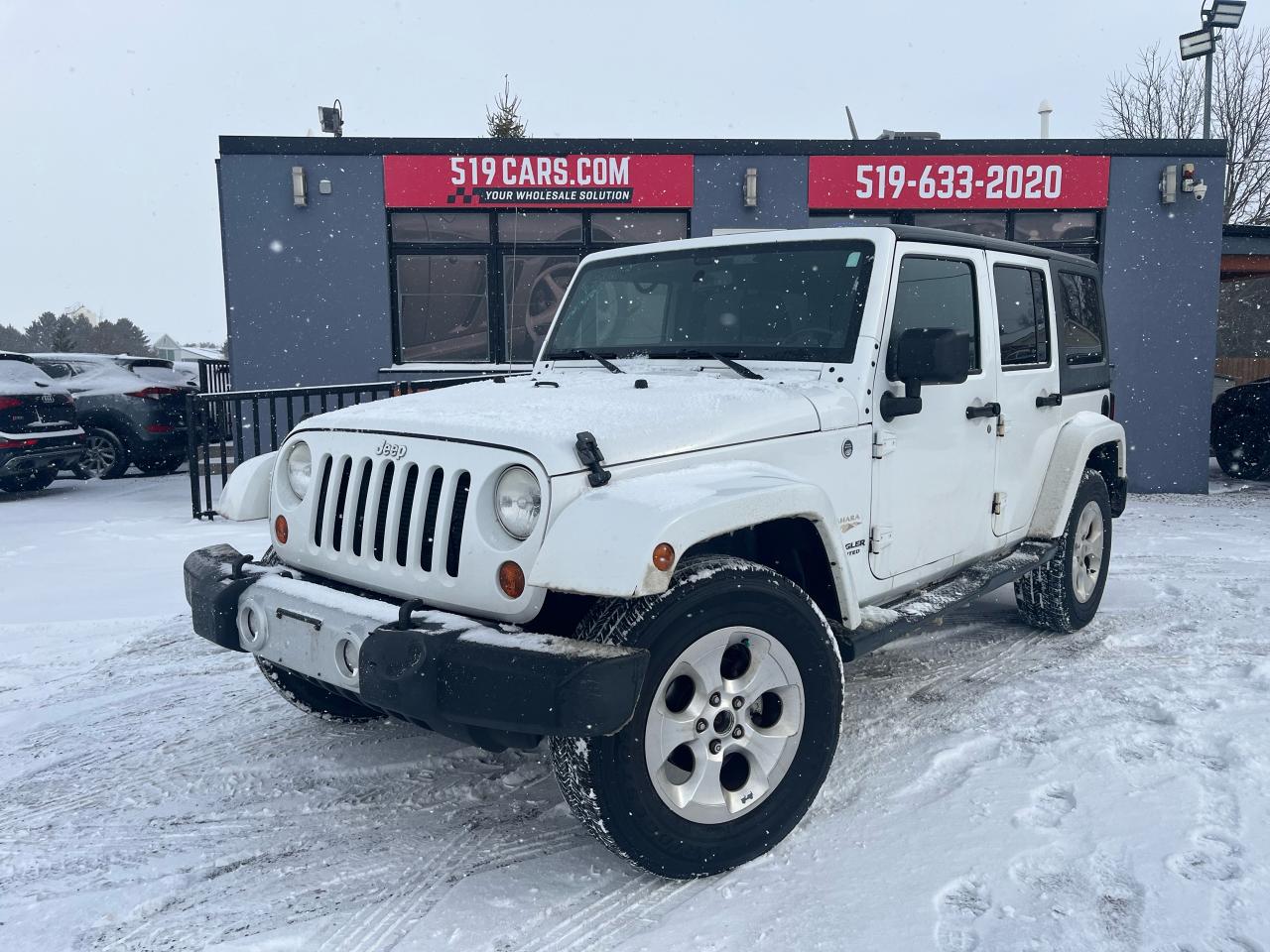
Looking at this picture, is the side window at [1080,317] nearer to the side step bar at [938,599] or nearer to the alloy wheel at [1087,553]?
the alloy wheel at [1087,553]

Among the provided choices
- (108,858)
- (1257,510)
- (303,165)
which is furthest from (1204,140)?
(108,858)

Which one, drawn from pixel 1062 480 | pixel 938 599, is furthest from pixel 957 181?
pixel 938 599

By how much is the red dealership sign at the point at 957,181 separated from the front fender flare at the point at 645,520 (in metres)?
8.78

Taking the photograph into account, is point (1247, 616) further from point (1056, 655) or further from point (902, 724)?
point (902, 724)

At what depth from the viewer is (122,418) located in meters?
12.4

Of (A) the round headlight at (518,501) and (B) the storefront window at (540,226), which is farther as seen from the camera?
(B) the storefront window at (540,226)

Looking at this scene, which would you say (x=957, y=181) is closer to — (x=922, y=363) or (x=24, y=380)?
(x=922, y=363)

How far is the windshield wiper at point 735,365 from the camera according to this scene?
343 centimetres

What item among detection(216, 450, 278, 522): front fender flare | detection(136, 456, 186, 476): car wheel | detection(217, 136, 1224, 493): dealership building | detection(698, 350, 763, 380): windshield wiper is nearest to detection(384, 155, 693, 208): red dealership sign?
detection(217, 136, 1224, 493): dealership building

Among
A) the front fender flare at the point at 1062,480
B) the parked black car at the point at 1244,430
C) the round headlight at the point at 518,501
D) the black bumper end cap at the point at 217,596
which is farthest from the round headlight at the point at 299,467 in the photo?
the parked black car at the point at 1244,430

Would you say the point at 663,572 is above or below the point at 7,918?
above

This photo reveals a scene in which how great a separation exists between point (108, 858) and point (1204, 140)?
1200cm

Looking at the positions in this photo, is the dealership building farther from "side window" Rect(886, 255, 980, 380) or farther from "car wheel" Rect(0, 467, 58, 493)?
"side window" Rect(886, 255, 980, 380)

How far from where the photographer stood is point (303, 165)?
34.4ft
